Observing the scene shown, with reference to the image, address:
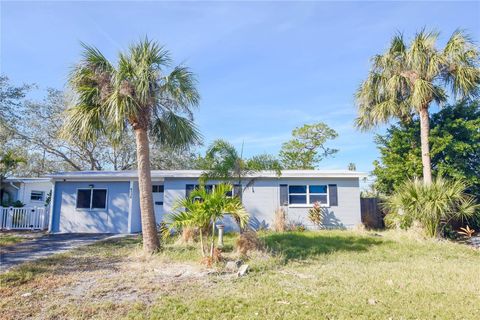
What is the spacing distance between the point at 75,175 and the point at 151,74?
8081mm

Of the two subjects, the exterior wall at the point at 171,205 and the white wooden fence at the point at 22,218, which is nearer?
the exterior wall at the point at 171,205

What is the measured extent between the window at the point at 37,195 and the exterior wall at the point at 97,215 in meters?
5.37

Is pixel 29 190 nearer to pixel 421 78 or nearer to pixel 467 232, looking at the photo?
pixel 421 78

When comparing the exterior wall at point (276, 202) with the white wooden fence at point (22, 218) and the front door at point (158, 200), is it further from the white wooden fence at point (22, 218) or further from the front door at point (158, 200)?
the white wooden fence at point (22, 218)

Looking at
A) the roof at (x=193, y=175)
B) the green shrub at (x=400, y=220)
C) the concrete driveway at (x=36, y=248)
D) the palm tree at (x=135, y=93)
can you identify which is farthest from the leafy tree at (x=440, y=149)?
the concrete driveway at (x=36, y=248)

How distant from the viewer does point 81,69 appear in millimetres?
8695

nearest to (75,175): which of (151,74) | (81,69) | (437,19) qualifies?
(81,69)

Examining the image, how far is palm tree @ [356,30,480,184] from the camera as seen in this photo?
11.7 meters

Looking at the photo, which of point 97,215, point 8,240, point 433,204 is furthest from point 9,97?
point 433,204

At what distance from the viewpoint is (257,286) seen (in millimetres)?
5488

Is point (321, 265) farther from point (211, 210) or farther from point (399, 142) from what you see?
point (399, 142)

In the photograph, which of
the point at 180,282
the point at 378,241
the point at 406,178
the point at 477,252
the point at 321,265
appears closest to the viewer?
the point at 180,282

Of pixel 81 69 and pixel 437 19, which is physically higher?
pixel 437 19

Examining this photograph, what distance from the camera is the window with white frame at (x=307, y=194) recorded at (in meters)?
14.0
